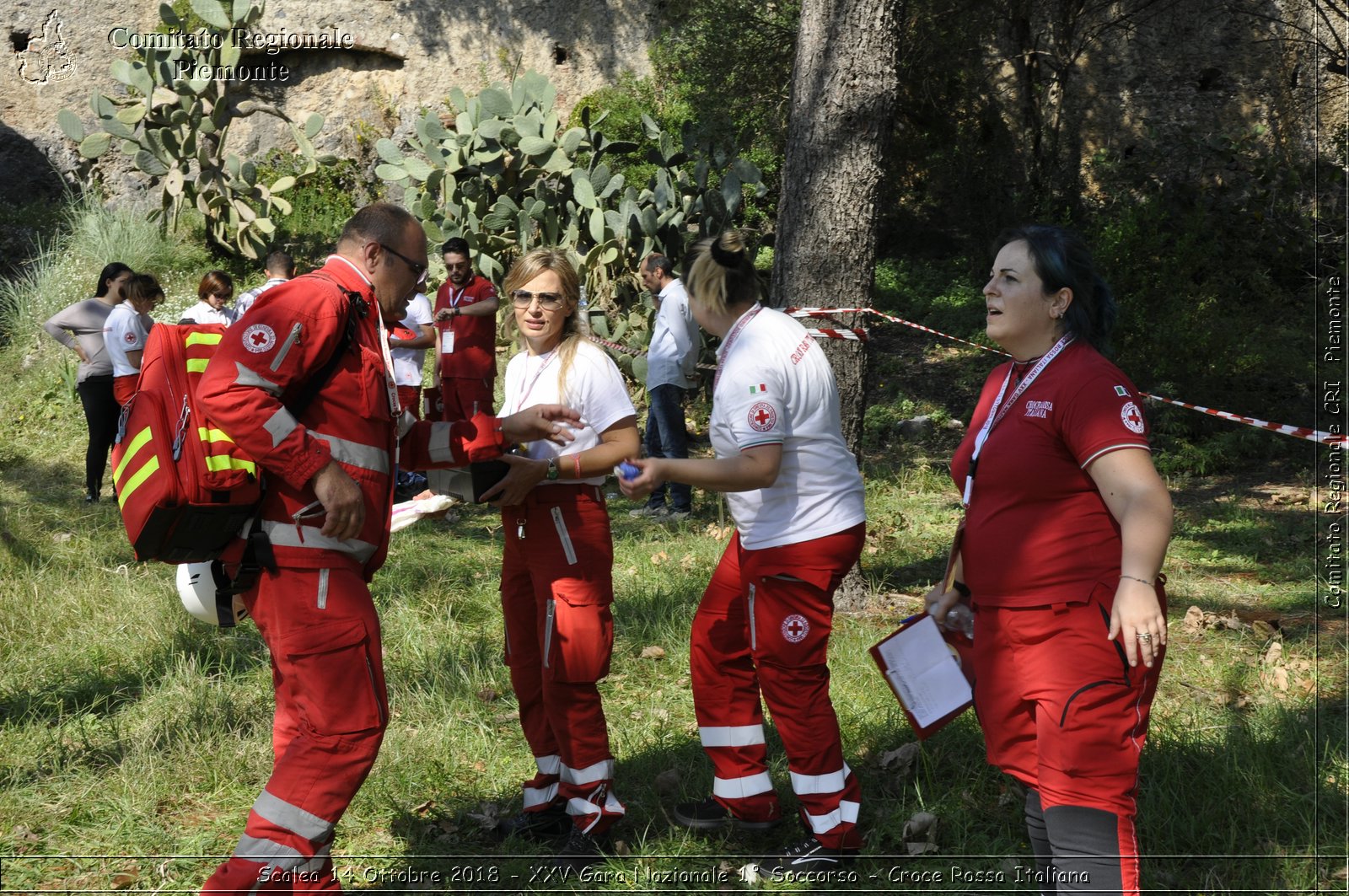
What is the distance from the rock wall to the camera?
1809cm

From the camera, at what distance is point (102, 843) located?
3.96 m

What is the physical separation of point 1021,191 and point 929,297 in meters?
2.43

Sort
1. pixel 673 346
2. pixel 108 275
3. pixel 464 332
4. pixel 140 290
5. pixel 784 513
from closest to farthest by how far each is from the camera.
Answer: pixel 784 513, pixel 673 346, pixel 464 332, pixel 140 290, pixel 108 275

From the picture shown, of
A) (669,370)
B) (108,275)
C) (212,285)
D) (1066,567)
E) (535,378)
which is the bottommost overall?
(1066,567)

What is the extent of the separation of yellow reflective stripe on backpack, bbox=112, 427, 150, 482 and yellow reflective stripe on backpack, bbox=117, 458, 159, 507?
1.6 inches

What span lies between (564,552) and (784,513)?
74cm

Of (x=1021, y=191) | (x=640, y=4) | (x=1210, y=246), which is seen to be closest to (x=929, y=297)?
(x=1021, y=191)

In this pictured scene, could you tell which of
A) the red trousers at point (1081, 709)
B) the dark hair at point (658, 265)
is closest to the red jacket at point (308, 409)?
the red trousers at point (1081, 709)

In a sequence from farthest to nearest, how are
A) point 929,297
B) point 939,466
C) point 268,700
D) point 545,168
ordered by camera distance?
point 929,297 < point 545,168 < point 939,466 < point 268,700

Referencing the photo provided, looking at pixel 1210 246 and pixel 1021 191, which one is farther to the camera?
pixel 1021 191

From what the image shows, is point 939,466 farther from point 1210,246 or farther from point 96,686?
point 96,686

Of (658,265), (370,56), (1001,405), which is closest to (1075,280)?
(1001,405)

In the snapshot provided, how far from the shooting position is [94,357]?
941 cm

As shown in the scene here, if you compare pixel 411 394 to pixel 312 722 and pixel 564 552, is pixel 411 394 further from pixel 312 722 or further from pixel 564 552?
pixel 312 722
